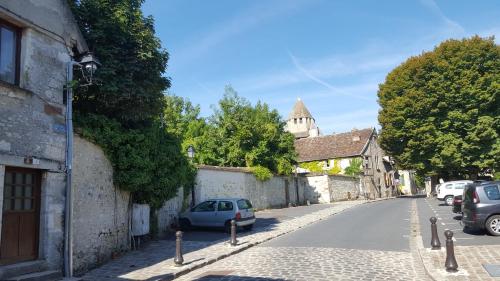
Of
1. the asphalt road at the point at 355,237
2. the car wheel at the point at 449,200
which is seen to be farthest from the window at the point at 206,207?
the car wheel at the point at 449,200

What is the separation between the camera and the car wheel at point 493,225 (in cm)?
1240

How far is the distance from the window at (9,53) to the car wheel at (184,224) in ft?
35.5

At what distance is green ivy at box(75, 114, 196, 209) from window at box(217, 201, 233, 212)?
3259 mm

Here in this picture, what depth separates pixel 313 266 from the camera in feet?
30.7

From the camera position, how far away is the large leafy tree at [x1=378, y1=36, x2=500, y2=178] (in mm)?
34938

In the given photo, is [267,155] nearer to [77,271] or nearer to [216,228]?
[216,228]

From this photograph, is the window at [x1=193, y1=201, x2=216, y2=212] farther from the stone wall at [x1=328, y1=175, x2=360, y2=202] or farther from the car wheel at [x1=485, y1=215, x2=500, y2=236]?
the stone wall at [x1=328, y1=175, x2=360, y2=202]

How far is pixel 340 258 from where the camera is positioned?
33.6 ft

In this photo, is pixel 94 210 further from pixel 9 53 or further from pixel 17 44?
pixel 17 44

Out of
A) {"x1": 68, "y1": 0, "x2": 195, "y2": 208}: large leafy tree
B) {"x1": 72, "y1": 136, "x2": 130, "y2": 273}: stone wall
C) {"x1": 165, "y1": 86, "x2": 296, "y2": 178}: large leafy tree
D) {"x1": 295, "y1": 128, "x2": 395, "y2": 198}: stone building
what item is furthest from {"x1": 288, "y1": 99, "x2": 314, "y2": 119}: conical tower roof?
{"x1": 72, "y1": 136, "x2": 130, "y2": 273}: stone wall

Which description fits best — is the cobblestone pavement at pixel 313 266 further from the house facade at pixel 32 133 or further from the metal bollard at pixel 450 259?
the house facade at pixel 32 133

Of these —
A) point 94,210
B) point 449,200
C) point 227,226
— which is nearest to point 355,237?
point 227,226

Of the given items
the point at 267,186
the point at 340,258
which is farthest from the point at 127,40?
the point at 267,186

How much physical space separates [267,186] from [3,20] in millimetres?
23807
